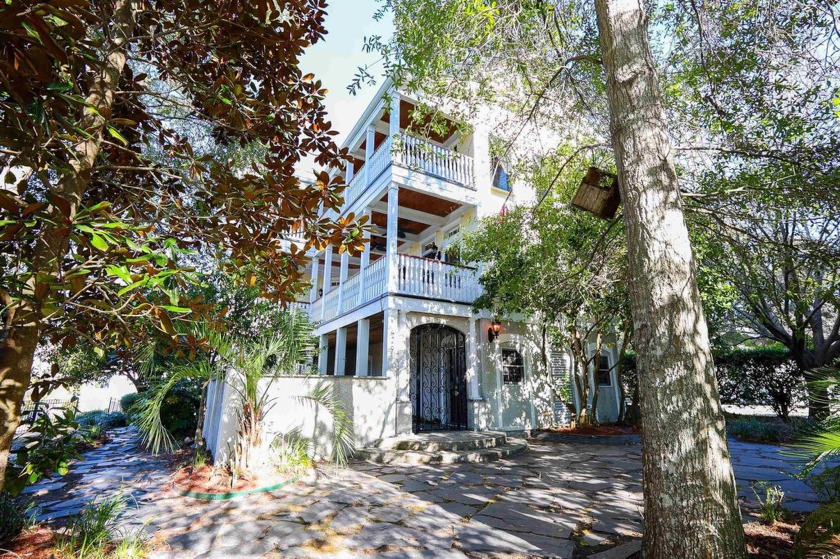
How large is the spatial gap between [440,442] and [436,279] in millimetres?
3976

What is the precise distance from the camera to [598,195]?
Answer: 3348 millimetres

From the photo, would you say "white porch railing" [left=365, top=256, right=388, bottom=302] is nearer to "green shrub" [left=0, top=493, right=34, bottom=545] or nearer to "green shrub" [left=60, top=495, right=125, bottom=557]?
"green shrub" [left=60, top=495, right=125, bottom=557]

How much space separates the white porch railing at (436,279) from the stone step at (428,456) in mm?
3561

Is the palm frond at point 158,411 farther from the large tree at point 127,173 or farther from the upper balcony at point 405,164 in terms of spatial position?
the upper balcony at point 405,164

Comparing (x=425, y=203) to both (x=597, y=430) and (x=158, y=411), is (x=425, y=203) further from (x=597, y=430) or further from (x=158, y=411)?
(x=158, y=411)

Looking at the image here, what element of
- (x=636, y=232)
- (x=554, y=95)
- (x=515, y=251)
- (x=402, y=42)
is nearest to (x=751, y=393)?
(x=515, y=251)

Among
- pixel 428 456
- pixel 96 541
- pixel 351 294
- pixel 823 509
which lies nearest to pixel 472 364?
pixel 428 456

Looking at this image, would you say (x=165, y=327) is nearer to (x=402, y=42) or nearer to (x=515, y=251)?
(x=402, y=42)

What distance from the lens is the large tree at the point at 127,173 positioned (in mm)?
1435

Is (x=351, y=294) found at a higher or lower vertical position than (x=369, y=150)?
lower

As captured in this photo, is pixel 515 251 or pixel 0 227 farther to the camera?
pixel 515 251

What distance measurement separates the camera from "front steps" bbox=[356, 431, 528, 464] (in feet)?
22.9

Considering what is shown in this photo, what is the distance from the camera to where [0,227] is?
1589 millimetres

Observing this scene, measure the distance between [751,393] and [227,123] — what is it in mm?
15665
